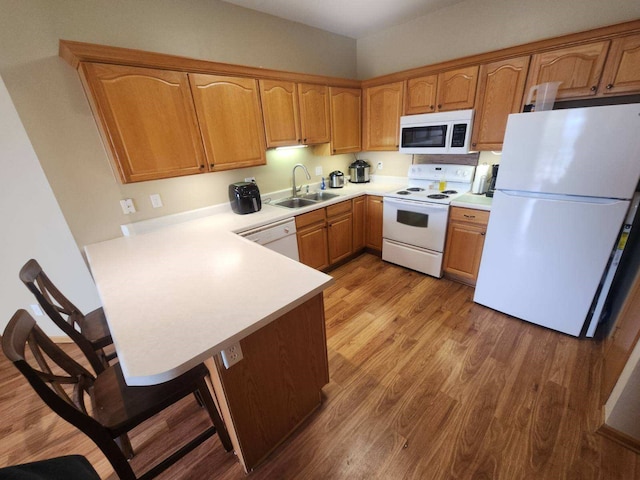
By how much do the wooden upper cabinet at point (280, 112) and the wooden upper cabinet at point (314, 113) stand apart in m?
0.08

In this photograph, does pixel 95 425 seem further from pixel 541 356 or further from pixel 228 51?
pixel 228 51

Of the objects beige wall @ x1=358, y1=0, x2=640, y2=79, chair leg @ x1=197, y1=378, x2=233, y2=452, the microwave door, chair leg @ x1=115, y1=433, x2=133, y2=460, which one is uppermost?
beige wall @ x1=358, y1=0, x2=640, y2=79

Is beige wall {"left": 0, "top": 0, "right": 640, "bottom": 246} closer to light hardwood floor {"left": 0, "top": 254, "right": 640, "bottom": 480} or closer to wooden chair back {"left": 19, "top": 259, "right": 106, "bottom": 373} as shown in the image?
wooden chair back {"left": 19, "top": 259, "right": 106, "bottom": 373}

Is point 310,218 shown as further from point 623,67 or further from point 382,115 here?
point 623,67

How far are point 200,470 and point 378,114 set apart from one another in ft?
A: 11.3

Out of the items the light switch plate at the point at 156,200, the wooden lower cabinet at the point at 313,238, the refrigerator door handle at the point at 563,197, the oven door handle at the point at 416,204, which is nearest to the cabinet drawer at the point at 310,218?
the wooden lower cabinet at the point at 313,238

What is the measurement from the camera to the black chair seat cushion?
2.15 ft

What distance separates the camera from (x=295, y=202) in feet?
9.48

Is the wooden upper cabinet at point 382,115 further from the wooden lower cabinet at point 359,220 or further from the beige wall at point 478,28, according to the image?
the wooden lower cabinet at point 359,220

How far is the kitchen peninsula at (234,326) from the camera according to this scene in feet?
2.94

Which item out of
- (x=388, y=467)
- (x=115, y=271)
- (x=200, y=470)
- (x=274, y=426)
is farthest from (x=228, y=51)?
(x=388, y=467)

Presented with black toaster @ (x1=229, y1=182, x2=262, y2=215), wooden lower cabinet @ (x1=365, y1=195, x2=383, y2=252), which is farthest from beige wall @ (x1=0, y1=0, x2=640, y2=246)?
wooden lower cabinet @ (x1=365, y1=195, x2=383, y2=252)

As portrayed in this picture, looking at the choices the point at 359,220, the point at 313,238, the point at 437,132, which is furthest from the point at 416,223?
the point at 313,238

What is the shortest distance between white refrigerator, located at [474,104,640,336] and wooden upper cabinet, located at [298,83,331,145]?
1695 millimetres
